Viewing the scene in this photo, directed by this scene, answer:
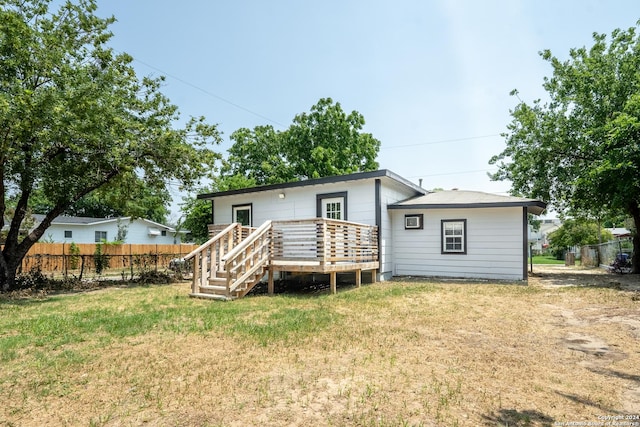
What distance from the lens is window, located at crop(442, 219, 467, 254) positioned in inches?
455

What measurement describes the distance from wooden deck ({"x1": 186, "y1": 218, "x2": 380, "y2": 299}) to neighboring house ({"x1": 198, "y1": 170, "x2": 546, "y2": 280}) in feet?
5.07

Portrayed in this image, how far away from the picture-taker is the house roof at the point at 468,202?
1068 cm

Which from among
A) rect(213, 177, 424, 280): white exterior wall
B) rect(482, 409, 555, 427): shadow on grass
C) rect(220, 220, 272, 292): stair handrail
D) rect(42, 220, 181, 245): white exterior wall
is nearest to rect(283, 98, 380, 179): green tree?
rect(42, 220, 181, 245): white exterior wall

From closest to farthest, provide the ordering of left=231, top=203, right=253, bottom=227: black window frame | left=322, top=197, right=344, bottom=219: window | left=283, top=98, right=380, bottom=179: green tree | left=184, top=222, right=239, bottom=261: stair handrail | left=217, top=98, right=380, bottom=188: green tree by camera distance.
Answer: left=184, top=222, right=239, bottom=261: stair handrail, left=322, top=197, right=344, bottom=219: window, left=231, top=203, right=253, bottom=227: black window frame, left=217, top=98, right=380, bottom=188: green tree, left=283, top=98, right=380, bottom=179: green tree

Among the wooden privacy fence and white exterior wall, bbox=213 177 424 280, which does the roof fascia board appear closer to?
white exterior wall, bbox=213 177 424 280

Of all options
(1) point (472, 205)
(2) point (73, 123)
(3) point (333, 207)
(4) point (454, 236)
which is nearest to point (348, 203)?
(3) point (333, 207)

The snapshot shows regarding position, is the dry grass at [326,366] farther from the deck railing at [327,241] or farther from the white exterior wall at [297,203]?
the white exterior wall at [297,203]

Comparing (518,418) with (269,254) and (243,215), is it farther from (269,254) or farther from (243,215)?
(243,215)

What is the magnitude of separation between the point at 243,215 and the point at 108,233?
58.9ft

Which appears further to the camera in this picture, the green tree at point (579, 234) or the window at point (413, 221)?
the green tree at point (579, 234)

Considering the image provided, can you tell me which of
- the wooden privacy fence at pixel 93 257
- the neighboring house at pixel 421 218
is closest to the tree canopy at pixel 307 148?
the wooden privacy fence at pixel 93 257

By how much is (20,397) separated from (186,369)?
133cm

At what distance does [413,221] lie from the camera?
12.2 m

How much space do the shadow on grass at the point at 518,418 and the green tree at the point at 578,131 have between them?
37.3 feet
